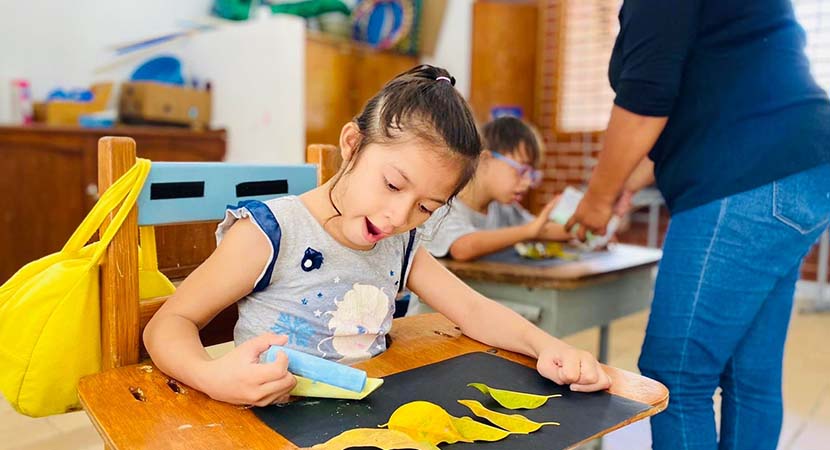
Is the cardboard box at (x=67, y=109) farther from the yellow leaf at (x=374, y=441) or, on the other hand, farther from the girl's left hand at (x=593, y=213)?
the yellow leaf at (x=374, y=441)

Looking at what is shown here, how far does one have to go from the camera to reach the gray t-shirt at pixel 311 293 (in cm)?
88

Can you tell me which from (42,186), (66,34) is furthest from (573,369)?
(66,34)

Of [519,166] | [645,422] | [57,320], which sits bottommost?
[645,422]

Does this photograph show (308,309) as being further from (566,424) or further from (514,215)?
(514,215)

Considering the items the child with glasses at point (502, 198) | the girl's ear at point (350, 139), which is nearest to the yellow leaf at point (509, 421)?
the girl's ear at point (350, 139)

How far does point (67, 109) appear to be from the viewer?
2.73 metres

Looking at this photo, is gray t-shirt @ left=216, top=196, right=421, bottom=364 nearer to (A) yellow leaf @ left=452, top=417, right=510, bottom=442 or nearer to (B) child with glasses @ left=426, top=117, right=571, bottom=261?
(A) yellow leaf @ left=452, top=417, right=510, bottom=442

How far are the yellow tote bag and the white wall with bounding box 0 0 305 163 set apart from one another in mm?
2310

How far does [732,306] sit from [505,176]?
881 millimetres

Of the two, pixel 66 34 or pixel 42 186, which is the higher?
pixel 66 34

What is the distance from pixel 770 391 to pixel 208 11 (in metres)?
3.25

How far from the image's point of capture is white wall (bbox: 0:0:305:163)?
115 inches

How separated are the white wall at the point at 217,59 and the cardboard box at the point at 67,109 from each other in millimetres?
178

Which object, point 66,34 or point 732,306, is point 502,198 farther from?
point 66,34
